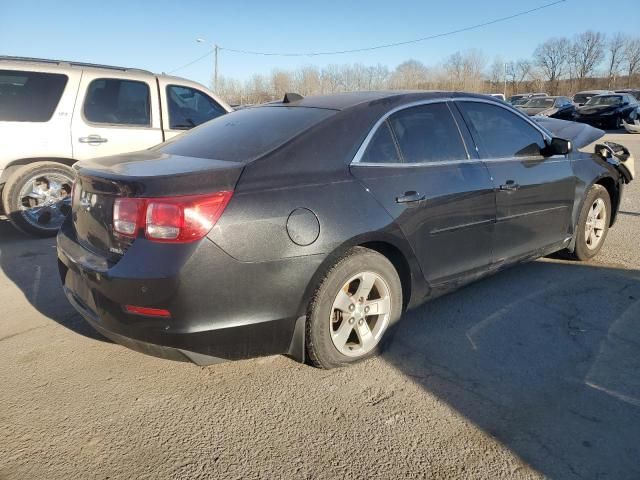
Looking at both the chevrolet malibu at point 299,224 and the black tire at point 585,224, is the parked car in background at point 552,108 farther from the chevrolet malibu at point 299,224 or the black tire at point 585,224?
the chevrolet malibu at point 299,224

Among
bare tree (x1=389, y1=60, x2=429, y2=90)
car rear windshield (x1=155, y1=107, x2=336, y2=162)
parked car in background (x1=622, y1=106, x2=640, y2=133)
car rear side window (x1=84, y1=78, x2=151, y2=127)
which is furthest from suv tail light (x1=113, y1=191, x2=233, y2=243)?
bare tree (x1=389, y1=60, x2=429, y2=90)

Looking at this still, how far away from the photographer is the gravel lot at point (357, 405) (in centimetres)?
214

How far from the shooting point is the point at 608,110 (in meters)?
23.1

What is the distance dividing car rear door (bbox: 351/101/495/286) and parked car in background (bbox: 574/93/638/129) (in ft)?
75.5

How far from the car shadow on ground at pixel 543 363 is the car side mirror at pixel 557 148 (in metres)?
1.07

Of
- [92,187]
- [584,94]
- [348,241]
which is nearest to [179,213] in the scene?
[92,187]

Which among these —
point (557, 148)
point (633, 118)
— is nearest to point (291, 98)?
point (557, 148)

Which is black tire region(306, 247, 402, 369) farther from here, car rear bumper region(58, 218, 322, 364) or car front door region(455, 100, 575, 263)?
car front door region(455, 100, 575, 263)

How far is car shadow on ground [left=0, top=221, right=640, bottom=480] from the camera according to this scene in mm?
2273

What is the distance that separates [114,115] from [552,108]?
82.5 feet

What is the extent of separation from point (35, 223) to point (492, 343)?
495 cm

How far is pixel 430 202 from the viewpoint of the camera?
121 inches

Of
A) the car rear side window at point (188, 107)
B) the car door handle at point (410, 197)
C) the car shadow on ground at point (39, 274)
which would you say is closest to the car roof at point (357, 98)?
the car door handle at point (410, 197)

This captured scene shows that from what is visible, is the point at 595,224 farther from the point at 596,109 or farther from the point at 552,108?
the point at 552,108
